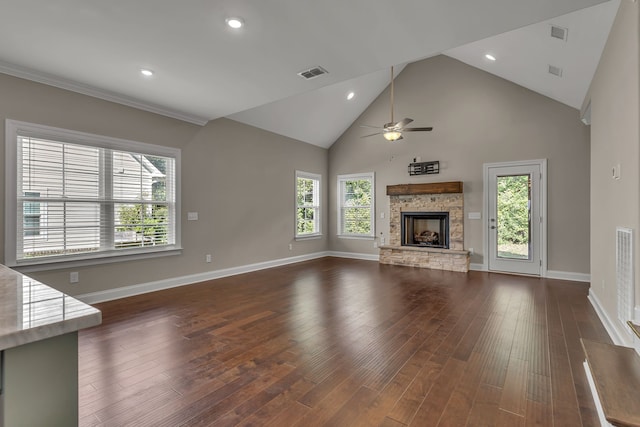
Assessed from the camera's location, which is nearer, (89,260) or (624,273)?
(624,273)

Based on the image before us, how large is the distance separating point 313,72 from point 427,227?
473cm

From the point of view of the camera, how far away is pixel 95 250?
414 cm

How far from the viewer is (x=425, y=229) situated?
23.3 ft

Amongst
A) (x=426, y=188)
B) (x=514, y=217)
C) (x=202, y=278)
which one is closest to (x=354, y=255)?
(x=426, y=188)

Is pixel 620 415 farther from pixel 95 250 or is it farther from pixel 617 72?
pixel 95 250

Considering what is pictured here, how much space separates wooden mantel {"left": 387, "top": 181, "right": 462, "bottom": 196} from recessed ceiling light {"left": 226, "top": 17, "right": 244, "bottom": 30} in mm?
5086

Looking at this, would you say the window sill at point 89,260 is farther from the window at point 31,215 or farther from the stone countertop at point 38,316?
the stone countertop at point 38,316

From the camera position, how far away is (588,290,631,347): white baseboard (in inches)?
106

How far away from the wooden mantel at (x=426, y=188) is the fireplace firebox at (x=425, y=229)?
49 cm

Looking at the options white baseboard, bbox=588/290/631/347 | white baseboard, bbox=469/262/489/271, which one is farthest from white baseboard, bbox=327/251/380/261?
white baseboard, bbox=588/290/631/347

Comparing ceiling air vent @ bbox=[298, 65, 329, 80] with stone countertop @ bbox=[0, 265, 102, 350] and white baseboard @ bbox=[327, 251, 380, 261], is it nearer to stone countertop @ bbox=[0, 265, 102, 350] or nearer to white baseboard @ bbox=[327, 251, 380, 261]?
stone countertop @ bbox=[0, 265, 102, 350]

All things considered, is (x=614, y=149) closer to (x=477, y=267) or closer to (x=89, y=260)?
(x=477, y=267)

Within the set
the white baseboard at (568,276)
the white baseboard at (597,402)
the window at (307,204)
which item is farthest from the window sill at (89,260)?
the white baseboard at (568,276)

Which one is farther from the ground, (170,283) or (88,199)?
(88,199)
